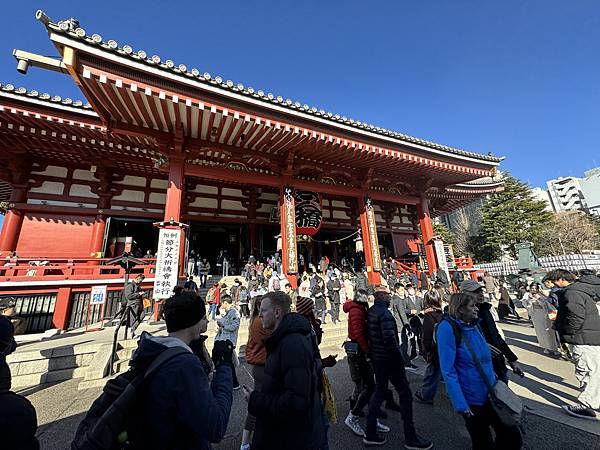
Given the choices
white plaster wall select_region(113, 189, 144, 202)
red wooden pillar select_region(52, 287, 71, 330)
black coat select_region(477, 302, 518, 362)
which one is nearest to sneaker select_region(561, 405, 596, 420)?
black coat select_region(477, 302, 518, 362)

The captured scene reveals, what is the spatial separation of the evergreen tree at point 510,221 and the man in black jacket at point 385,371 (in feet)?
87.0

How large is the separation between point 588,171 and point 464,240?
2065 inches

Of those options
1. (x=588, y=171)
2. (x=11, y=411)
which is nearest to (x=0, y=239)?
(x=11, y=411)

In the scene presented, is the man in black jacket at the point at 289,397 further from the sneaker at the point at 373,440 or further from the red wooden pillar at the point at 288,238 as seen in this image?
the red wooden pillar at the point at 288,238

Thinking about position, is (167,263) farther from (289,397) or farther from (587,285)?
(587,285)

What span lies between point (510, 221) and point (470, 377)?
91.7 ft

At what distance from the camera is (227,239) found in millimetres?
13438

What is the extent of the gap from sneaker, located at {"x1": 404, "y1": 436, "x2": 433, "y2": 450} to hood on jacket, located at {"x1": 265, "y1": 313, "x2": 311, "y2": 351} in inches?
82.9

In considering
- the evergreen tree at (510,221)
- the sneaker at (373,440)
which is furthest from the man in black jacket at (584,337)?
the evergreen tree at (510,221)

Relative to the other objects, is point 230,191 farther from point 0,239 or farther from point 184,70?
point 0,239

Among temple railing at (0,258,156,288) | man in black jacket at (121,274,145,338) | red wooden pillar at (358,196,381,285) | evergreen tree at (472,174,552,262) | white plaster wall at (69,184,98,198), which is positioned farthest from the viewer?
evergreen tree at (472,174,552,262)

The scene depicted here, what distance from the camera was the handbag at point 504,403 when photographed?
6.32ft

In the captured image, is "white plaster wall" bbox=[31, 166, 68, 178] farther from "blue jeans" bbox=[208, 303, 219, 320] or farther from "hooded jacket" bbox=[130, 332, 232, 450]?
"hooded jacket" bbox=[130, 332, 232, 450]

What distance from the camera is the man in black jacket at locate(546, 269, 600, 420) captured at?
10.0 ft
